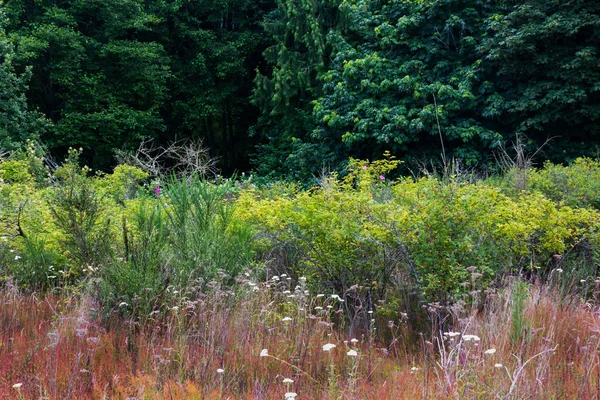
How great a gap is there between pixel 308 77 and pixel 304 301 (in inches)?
781

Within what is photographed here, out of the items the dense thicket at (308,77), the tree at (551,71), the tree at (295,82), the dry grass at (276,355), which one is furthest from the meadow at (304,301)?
the tree at (295,82)

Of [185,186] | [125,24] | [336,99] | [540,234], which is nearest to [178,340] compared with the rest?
[185,186]

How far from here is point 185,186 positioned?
6.23 meters

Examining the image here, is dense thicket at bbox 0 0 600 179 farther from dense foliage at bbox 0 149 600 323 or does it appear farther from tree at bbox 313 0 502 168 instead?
dense foliage at bbox 0 149 600 323

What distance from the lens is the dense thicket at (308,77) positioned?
16.7 metres

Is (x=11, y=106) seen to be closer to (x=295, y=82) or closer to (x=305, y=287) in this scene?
(x=295, y=82)

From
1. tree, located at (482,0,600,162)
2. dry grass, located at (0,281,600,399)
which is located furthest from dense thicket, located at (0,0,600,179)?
dry grass, located at (0,281,600,399)

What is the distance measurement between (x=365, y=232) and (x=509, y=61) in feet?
45.0

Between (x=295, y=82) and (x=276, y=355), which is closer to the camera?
(x=276, y=355)

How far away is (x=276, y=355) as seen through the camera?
408 centimetres

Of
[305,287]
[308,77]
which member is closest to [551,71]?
[308,77]

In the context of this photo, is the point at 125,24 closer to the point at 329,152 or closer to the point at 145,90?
the point at 145,90

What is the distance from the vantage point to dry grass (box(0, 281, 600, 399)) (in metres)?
3.33

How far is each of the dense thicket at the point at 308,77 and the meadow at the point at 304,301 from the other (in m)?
6.64
